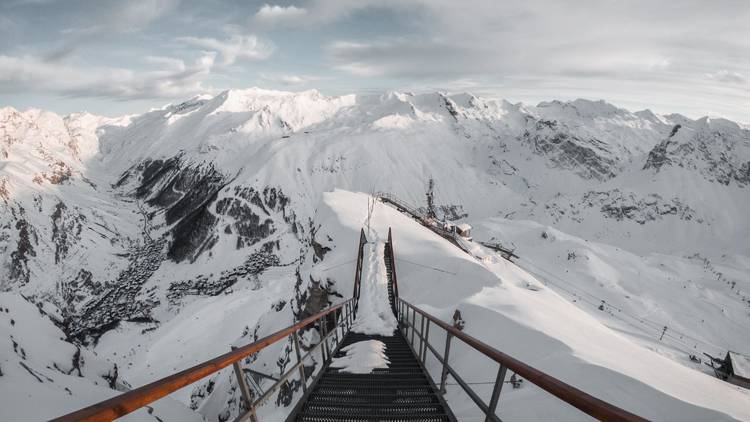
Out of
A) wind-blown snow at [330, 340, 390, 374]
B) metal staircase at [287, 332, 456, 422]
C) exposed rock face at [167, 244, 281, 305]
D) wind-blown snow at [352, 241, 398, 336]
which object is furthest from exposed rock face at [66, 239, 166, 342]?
metal staircase at [287, 332, 456, 422]

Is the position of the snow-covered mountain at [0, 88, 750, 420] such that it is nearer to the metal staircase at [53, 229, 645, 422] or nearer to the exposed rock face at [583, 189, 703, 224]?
the exposed rock face at [583, 189, 703, 224]

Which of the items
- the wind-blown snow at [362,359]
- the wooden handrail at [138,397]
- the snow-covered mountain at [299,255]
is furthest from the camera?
the snow-covered mountain at [299,255]

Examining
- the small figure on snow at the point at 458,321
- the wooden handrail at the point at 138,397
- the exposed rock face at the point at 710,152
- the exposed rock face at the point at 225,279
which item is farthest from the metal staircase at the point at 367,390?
the exposed rock face at the point at 710,152

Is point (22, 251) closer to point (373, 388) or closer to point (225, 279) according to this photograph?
point (225, 279)

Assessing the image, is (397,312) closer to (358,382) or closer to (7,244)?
(358,382)

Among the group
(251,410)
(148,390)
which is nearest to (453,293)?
(251,410)

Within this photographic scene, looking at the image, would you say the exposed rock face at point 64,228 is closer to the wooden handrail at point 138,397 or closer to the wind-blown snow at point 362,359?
the wind-blown snow at point 362,359

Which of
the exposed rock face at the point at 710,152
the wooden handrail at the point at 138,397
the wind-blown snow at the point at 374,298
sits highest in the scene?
the exposed rock face at the point at 710,152

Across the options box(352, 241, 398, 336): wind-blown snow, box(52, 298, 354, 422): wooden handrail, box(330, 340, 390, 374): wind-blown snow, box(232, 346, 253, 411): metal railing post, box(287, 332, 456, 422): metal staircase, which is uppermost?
box(52, 298, 354, 422): wooden handrail

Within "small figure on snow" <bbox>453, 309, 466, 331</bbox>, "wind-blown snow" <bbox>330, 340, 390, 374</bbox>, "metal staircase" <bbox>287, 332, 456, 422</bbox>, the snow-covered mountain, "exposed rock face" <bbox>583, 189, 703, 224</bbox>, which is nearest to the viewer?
"metal staircase" <bbox>287, 332, 456, 422</bbox>
